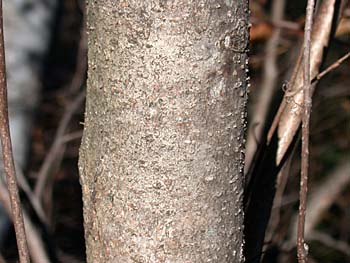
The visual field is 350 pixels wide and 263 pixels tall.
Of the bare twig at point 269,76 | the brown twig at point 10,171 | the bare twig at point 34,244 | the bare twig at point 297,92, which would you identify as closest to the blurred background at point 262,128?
the bare twig at point 269,76

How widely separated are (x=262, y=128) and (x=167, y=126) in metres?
1.33

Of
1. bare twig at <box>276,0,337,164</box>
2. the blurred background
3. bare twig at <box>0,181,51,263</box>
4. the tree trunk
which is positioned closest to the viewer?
the tree trunk

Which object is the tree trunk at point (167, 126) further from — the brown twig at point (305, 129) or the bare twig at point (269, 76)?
the bare twig at point (269, 76)

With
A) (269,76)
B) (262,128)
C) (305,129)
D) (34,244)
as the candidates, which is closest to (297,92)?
(305,129)

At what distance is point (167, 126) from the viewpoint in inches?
27.8

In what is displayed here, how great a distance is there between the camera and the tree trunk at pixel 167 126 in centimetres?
69

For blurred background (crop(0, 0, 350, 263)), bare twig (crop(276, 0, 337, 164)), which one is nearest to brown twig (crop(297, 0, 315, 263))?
bare twig (crop(276, 0, 337, 164))

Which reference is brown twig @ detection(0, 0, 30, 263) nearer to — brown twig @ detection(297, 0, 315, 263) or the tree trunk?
the tree trunk

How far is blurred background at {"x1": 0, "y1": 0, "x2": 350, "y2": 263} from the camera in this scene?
239cm

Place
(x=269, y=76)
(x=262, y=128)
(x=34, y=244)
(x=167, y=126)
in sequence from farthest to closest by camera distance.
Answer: (x=269, y=76)
(x=262, y=128)
(x=34, y=244)
(x=167, y=126)

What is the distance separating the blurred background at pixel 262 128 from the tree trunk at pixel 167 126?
2.80ft

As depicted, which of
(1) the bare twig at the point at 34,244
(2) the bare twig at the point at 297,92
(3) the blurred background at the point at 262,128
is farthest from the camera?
(3) the blurred background at the point at 262,128

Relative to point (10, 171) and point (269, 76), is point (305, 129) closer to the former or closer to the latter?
point (10, 171)

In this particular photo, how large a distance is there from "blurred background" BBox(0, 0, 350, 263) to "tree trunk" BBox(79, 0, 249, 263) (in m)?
0.85
